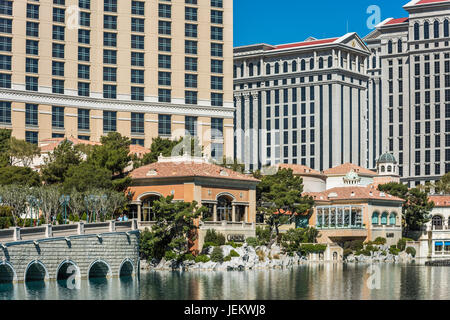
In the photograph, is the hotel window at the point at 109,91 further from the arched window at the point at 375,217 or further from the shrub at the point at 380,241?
the shrub at the point at 380,241

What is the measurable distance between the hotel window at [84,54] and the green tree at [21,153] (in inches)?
1166

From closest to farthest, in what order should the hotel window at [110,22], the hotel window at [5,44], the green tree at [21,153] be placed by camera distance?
the green tree at [21,153]
the hotel window at [5,44]
the hotel window at [110,22]

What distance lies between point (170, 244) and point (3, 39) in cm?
5721

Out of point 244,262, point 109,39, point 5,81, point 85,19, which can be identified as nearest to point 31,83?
point 5,81

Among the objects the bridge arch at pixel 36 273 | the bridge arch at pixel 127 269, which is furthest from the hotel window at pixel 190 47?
the bridge arch at pixel 36 273

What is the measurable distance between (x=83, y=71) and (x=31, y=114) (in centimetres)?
1120

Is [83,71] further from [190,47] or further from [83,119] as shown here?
[190,47]

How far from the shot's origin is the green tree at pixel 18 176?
96.8m

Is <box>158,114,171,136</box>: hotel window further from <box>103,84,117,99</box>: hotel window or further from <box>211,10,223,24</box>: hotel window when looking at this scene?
<box>211,10,223,24</box>: hotel window

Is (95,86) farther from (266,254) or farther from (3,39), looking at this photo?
(266,254)

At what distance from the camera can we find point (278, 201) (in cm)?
11438

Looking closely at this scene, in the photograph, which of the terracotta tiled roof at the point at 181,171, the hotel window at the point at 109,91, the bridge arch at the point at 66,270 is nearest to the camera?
the bridge arch at the point at 66,270

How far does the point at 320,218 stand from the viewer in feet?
432

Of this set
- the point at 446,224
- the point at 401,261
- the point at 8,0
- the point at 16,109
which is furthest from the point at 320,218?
the point at 8,0
